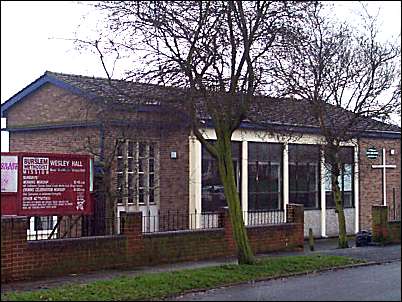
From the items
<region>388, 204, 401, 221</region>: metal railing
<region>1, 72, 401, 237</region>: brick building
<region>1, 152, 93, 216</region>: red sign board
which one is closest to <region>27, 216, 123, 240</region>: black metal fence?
<region>1, 152, 93, 216</region>: red sign board

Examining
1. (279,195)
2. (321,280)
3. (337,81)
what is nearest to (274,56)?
(321,280)

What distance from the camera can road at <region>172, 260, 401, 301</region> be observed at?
12797 mm

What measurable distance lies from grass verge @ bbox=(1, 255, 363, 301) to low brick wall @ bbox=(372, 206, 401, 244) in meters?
6.87

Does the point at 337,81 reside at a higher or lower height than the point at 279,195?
higher

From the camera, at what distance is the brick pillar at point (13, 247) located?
49.2 feet

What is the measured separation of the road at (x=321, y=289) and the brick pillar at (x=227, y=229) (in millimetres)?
3705

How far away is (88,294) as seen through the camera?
→ 12789 mm

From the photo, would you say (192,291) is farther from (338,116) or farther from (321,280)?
(338,116)

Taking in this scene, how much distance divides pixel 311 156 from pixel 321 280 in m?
14.2

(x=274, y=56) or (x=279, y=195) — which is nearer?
(x=274, y=56)

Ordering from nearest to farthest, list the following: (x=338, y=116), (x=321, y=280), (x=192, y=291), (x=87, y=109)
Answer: (x=192, y=291), (x=321, y=280), (x=87, y=109), (x=338, y=116)

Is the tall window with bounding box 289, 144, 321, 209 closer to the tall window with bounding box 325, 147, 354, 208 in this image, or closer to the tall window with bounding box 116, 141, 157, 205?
the tall window with bounding box 325, 147, 354, 208

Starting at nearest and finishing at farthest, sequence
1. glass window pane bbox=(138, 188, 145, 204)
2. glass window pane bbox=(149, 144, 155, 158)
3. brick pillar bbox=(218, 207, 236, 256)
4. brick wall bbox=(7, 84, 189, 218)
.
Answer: brick pillar bbox=(218, 207, 236, 256) < brick wall bbox=(7, 84, 189, 218) < glass window pane bbox=(138, 188, 145, 204) < glass window pane bbox=(149, 144, 155, 158)

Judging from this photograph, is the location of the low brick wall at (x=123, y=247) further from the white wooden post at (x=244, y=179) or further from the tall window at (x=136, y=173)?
the white wooden post at (x=244, y=179)
